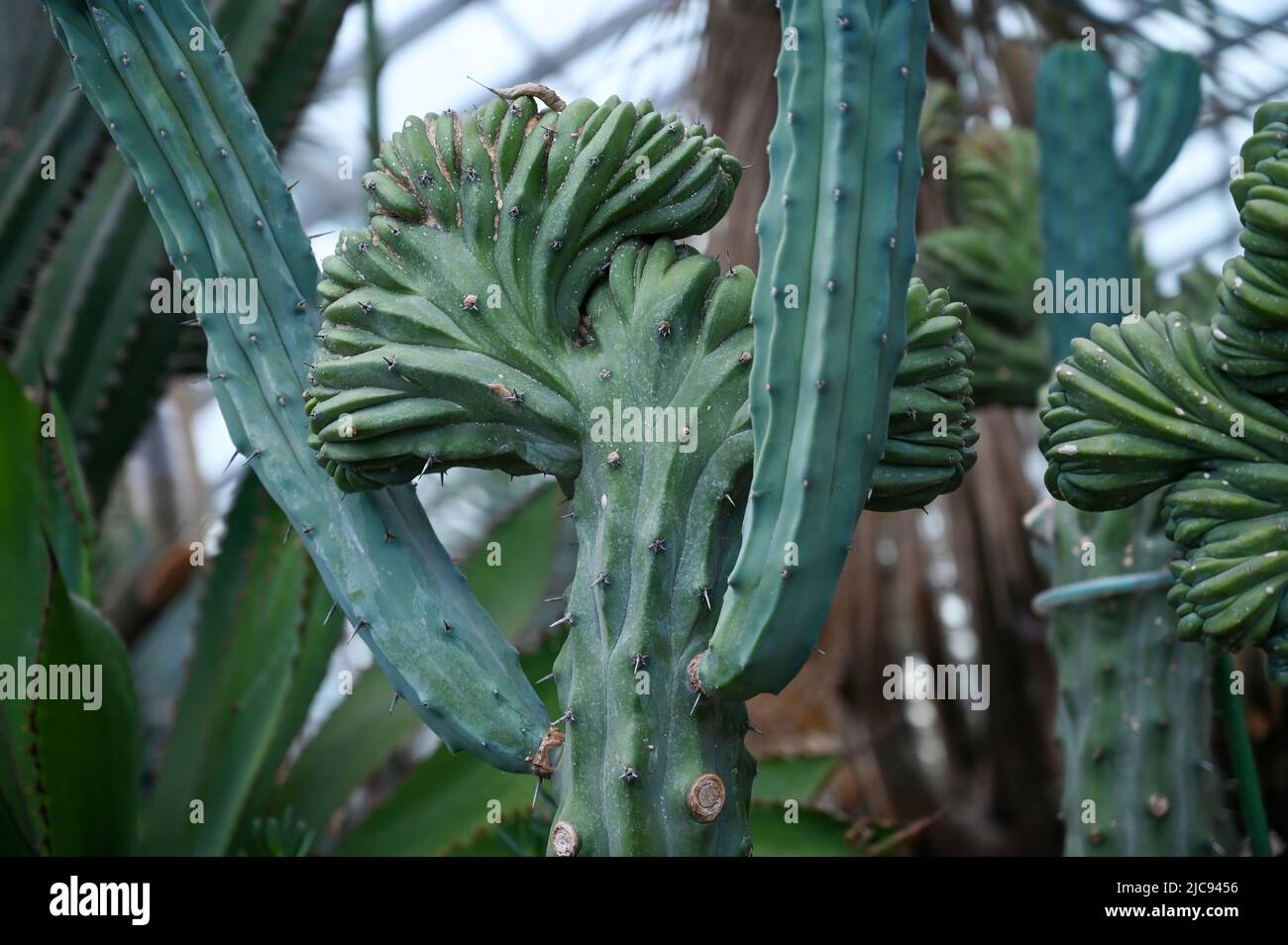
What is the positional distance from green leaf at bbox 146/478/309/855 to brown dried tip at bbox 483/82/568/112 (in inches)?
40.2

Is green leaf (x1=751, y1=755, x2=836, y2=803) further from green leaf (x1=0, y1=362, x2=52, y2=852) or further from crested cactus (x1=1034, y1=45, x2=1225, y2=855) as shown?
green leaf (x1=0, y1=362, x2=52, y2=852)

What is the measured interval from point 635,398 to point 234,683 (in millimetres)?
1312

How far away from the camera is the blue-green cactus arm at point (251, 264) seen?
3.69ft

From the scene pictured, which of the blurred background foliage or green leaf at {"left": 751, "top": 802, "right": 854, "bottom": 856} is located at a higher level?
the blurred background foliage

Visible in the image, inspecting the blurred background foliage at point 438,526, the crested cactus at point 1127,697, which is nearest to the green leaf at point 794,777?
the blurred background foliage at point 438,526

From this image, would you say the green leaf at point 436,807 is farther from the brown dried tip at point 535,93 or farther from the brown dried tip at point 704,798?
the brown dried tip at point 535,93

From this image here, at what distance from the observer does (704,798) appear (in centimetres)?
96

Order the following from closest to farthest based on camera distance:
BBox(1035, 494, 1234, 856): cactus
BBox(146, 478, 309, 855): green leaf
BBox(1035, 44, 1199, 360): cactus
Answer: BBox(1035, 494, 1234, 856): cactus → BBox(1035, 44, 1199, 360): cactus → BBox(146, 478, 309, 855): green leaf

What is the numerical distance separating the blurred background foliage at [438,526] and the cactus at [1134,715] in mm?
234

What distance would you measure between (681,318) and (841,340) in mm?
162

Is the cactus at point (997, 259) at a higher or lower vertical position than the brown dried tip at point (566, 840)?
higher

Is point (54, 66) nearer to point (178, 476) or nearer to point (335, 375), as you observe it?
point (335, 375)

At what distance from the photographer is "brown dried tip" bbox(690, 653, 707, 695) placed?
968 millimetres

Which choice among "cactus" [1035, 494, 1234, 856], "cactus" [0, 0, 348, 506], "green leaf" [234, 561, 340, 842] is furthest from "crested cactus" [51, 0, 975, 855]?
"cactus" [0, 0, 348, 506]
